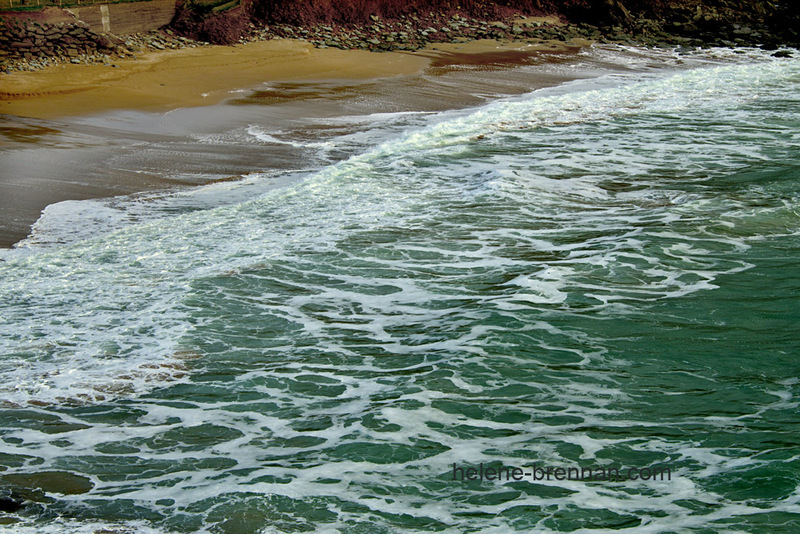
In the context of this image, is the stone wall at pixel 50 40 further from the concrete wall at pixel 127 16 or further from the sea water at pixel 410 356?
the sea water at pixel 410 356

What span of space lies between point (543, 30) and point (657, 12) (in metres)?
5.65

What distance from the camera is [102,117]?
12.1 m

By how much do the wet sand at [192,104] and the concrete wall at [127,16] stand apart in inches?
52.5

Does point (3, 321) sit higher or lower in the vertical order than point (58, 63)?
lower

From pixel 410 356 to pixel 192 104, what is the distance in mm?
9789

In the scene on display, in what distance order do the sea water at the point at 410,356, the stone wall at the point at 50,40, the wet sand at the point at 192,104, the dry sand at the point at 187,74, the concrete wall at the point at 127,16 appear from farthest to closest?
the concrete wall at the point at 127,16
the stone wall at the point at 50,40
the dry sand at the point at 187,74
the wet sand at the point at 192,104
the sea water at the point at 410,356

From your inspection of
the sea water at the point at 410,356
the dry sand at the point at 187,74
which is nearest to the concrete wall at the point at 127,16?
the dry sand at the point at 187,74

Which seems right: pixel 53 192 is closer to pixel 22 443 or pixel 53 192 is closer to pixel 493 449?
pixel 22 443

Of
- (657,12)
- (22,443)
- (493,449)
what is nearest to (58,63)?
(22,443)

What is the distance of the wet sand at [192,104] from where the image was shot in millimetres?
9289

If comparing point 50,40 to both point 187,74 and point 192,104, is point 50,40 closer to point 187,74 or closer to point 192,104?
point 187,74

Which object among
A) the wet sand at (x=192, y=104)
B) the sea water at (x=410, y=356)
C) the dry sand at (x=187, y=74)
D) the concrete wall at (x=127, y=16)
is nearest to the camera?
the sea water at (x=410, y=356)

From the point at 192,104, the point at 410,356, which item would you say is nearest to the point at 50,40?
the point at 192,104

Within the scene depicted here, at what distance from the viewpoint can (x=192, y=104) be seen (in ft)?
43.9
